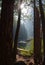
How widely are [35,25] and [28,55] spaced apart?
13.9 feet

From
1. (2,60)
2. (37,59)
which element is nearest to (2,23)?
(2,60)

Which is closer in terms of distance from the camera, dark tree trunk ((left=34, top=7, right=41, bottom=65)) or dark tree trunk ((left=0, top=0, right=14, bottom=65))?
dark tree trunk ((left=0, top=0, right=14, bottom=65))

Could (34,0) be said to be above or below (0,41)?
above

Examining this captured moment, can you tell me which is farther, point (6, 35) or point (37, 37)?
point (37, 37)

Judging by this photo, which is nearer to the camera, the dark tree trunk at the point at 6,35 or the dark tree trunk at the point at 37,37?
the dark tree trunk at the point at 6,35

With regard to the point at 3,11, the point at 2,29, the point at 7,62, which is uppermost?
→ the point at 3,11

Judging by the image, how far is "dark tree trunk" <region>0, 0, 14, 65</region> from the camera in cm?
703

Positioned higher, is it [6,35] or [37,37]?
[6,35]

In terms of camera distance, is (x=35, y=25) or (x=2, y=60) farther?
(x=35, y=25)

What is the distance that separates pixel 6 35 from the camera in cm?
Answer: 717

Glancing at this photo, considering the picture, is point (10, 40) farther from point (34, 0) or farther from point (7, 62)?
point (34, 0)

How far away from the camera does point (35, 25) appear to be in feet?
46.4

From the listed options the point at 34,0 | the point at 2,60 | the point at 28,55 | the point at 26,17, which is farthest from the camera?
the point at 28,55

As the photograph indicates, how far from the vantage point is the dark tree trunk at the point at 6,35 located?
7032 millimetres
